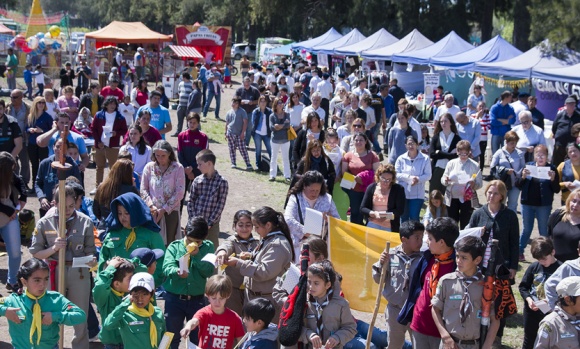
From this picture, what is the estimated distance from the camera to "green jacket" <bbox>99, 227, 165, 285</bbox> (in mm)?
6898

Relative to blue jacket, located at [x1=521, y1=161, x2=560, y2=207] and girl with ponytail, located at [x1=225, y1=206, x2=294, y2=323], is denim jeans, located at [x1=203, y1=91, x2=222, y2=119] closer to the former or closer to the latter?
blue jacket, located at [x1=521, y1=161, x2=560, y2=207]

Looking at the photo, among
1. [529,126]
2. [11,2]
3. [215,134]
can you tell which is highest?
[11,2]

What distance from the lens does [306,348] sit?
598 cm

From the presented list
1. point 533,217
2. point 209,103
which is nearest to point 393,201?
point 533,217

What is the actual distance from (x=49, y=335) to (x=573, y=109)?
12.0 metres

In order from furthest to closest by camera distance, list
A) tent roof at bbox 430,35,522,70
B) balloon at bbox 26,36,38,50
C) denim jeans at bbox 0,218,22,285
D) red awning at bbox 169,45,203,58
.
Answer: balloon at bbox 26,36,38,50
red awning at bbox 169,45,203,58
tent roof at bbox 430,35,522,70
denim jeans at bbox 0,218,22,285

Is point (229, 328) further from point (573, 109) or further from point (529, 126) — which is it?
point (573, 109)

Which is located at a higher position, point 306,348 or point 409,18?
point 409,18

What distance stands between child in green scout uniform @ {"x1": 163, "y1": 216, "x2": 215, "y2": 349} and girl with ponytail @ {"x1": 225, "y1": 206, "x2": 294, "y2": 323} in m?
0.29

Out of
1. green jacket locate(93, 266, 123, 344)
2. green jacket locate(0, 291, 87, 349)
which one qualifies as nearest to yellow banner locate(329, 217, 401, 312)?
green jacket locate(93, 266, 123, 344)

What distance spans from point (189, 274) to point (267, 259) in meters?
0.69

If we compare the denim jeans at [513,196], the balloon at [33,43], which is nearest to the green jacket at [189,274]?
the denim jeans at [513,196]

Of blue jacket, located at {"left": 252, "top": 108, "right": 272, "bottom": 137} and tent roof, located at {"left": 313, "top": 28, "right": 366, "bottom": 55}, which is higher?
tent roof, located at {"left": 313, "top": 28, "right": 366, "bottom": 55}

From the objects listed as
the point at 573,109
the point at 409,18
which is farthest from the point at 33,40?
the point at 573,109
